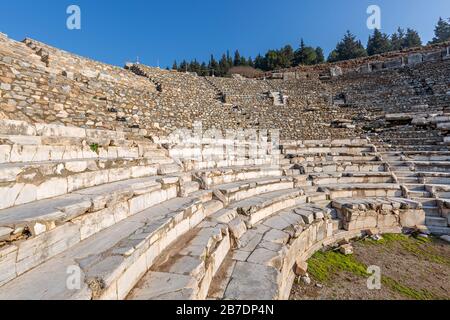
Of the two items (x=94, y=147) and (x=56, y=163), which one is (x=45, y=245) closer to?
(x=56, y=163)

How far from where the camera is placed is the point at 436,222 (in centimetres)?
586

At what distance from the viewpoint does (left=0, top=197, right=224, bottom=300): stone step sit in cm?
154

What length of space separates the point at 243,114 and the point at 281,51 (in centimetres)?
4510

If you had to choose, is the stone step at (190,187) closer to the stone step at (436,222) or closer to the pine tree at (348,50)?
the stone step at (436,222)

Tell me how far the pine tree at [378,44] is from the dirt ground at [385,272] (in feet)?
181

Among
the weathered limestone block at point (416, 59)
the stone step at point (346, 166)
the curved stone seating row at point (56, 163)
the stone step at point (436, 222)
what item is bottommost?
the stone step at point (436, 222)

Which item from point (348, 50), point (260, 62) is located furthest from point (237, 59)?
point (348, 50)

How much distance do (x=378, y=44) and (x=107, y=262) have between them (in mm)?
61809

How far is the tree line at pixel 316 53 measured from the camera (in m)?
47.7

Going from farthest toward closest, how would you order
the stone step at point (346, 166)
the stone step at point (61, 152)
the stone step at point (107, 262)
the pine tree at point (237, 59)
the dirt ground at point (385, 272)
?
1. the pine tree at point (237, 59)
2. the stone step at point (346, 166)
3. the dirt ground at point (385, 272)
4. the stone step at point (61, 152)
5. the stone step at point (107, 262)

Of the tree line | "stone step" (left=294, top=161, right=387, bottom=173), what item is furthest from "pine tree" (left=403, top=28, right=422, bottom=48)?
"stone step" (left=294, top=161, right=387, bottom=173)

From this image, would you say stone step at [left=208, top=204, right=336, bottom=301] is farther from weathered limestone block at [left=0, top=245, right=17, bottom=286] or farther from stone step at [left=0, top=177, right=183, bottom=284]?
weathered limestone block at [left=0, top=245, right=17, bottom=286]

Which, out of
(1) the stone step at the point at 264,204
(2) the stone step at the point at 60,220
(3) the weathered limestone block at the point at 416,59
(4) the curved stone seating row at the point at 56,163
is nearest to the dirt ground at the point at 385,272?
(1) the stone step at the point at 264,204
